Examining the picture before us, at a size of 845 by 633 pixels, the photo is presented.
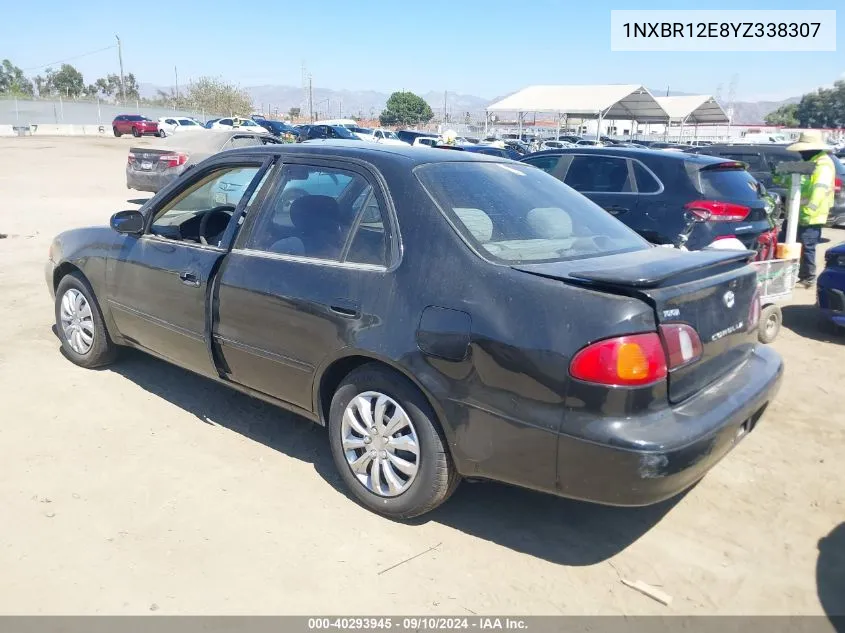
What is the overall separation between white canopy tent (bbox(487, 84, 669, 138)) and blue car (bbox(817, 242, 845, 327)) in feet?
101

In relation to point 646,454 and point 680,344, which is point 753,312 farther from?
point 646,454

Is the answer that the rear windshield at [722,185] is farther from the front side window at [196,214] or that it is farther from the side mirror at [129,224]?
the side mirror at [129,224]

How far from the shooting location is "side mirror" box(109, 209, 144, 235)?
14.8ft

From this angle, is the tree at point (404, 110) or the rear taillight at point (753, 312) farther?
the tree at point (404, 110)

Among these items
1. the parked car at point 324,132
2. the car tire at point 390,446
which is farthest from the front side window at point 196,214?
the parked car at point 324,132

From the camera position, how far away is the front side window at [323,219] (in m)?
3.49

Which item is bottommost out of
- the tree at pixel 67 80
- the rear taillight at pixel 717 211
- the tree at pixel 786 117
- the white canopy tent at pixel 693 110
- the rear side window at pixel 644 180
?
the rear taillight at pixel 717 211

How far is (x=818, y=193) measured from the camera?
26.6 feet

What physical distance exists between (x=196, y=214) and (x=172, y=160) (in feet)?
34.0

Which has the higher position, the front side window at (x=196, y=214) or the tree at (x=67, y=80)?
the tree at (x=67, y=80)

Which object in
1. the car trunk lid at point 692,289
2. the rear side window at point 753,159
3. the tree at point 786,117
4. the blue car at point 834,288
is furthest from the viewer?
the tree at point 786,117

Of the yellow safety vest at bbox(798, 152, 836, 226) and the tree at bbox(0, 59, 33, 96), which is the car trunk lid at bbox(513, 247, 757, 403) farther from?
the tree at bbox(0, 59, 33, 96)

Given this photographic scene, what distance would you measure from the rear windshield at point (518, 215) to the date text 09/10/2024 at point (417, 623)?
147 centimetres

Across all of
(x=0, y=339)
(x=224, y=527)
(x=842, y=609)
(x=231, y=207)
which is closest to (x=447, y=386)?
(x=224, y=527)
